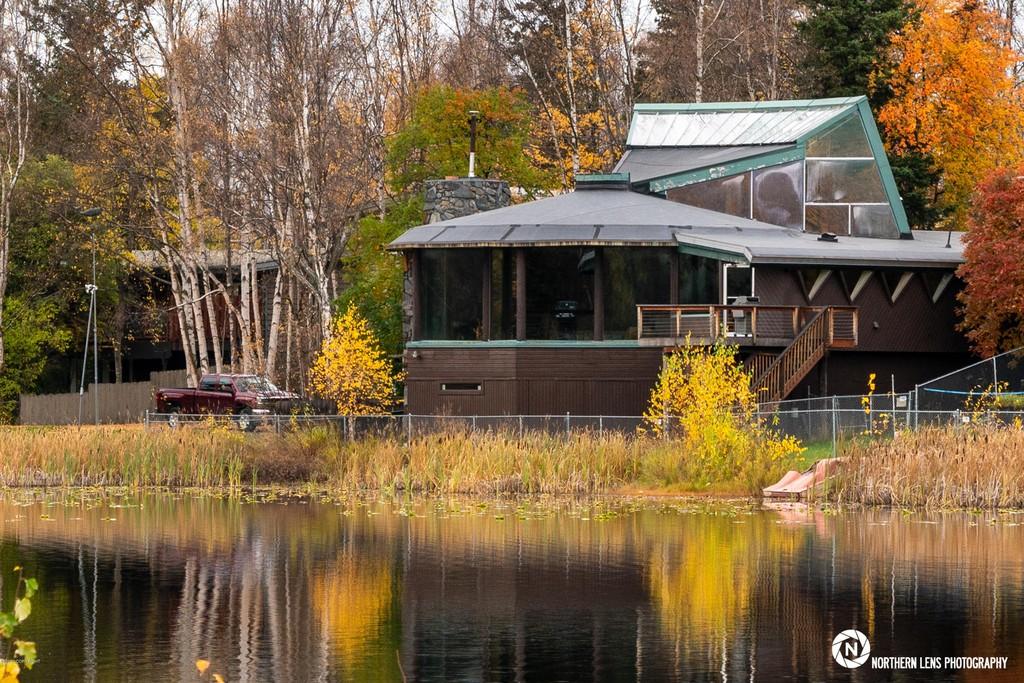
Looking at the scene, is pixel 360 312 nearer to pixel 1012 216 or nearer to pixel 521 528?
pixel 1012 216

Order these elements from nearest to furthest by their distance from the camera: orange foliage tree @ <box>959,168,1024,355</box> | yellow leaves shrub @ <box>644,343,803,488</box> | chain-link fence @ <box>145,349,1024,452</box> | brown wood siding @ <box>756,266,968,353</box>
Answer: yellow leaves shrub @ <box>644,343,803,488</box> < chain-link fence @ <box>145,349,1024,452</box> < orange foliage tree @ <box>959,168,1024,355</box> < brown wood siding @ <box>756,266,968,353</box>

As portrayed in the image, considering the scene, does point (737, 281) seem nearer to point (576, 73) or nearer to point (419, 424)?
point (419, 424)

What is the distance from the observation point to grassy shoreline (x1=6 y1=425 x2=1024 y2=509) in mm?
31859

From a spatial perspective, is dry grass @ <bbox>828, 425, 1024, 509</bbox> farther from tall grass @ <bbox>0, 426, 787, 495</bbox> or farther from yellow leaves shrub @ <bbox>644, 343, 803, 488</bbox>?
tall grass @ <bbox>0, 426, 787, 495</bbox>

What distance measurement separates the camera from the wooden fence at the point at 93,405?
63750mm

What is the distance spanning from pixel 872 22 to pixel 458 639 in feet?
152

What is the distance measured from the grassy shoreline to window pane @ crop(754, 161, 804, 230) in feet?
36.6

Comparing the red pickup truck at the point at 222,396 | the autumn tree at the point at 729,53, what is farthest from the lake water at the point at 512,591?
the autumn tree at the point at 729,53

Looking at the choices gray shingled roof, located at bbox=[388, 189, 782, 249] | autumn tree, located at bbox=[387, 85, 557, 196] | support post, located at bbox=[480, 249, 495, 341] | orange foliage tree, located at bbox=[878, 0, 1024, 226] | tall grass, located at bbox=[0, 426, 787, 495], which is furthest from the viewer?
orange foliage tree, located at bbox=[878, 0, 1024, 226]

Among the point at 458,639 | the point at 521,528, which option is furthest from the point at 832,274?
the point at 458,639

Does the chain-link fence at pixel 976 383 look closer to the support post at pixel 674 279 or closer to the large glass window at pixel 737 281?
the large glass window at pixel 737 281

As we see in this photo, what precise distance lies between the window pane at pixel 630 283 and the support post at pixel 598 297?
151 millimetres

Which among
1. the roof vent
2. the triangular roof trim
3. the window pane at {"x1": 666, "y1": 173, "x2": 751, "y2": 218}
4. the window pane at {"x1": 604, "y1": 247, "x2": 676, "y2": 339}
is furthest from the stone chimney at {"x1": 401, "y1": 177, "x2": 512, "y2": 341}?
the window pane at {"x1": 604, "y1": 247, "x2": 676, "y2": 339}

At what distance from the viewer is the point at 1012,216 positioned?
1671 inches
